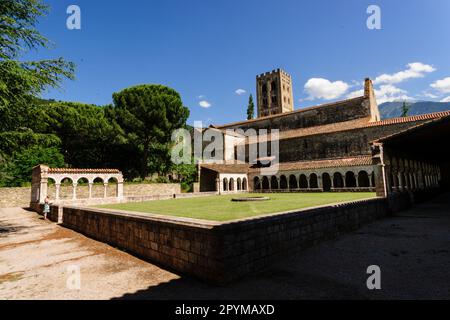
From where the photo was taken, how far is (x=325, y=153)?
30156 millimetres

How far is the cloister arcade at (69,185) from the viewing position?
59.6 ft

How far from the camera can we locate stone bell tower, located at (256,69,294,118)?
179 ft

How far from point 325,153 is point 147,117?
22.2 meters

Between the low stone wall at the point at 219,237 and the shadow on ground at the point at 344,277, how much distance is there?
240mm

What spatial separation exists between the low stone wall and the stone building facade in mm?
18596

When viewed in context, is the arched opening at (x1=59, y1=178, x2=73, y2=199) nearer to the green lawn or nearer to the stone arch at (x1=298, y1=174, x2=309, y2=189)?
the green lawn

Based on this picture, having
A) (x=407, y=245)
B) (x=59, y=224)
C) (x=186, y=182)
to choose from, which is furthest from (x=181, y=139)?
(x=407, y=245)

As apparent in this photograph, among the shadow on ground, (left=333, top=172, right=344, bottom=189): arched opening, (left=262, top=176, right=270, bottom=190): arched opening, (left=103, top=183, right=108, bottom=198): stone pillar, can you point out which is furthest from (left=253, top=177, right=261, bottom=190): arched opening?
the shadow on ground

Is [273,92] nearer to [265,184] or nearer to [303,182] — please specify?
[265,184]

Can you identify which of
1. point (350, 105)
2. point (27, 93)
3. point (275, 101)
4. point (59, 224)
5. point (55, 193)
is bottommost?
point (59, 224)

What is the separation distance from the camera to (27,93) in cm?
1007

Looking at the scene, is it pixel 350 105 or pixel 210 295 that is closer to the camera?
pixel 210 295
